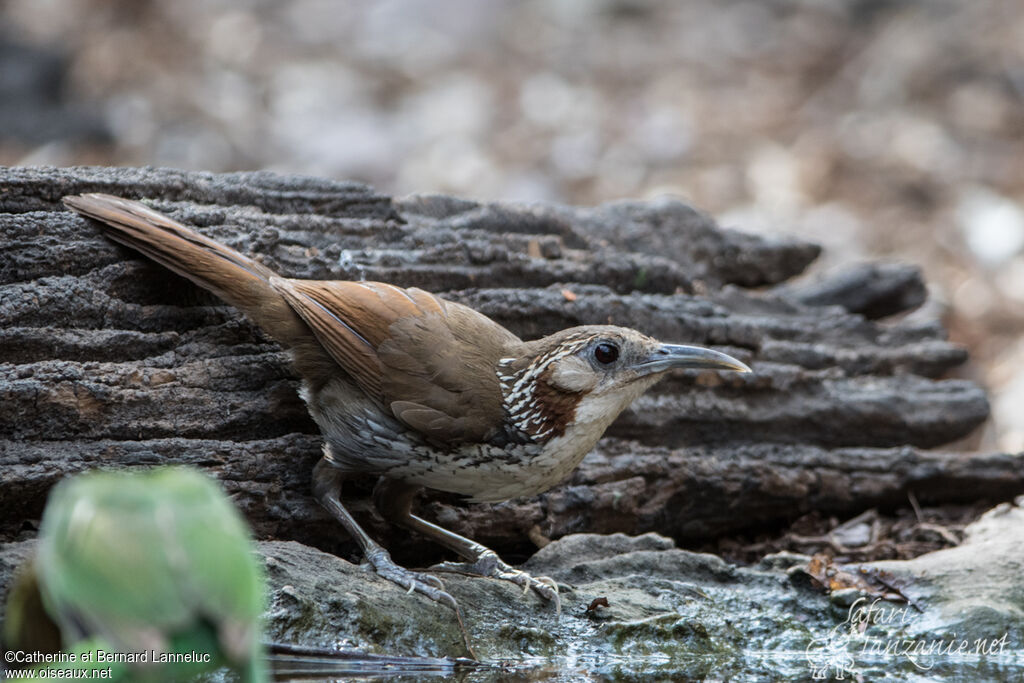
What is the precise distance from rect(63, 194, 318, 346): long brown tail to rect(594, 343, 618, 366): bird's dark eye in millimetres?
950

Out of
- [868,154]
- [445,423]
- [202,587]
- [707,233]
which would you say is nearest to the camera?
[202,587]

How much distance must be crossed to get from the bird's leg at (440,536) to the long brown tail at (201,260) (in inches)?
23.3

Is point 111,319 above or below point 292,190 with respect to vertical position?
below

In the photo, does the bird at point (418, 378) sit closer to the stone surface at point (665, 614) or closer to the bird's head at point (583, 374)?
the bird's head at point (583, 374)

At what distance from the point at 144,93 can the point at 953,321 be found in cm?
777

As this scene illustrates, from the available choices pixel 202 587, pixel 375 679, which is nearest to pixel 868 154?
pixel 375 679

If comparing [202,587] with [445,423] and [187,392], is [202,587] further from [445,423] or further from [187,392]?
[187,392]

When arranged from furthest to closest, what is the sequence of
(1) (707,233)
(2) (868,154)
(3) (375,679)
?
1. (2) (868,154)
2. (1) (707,233)
3. (3) (375,679)

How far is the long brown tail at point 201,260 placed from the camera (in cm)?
350

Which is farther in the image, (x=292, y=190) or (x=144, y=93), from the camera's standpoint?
(x=144, y=93)

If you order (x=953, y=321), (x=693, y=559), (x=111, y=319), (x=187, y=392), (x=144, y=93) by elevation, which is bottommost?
(x=693, y=559)

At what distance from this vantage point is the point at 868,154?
10.1 metres

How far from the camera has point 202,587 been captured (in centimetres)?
133

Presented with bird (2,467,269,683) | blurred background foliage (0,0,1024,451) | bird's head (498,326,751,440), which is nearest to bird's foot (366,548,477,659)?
bird's head (498,326,751,440)
